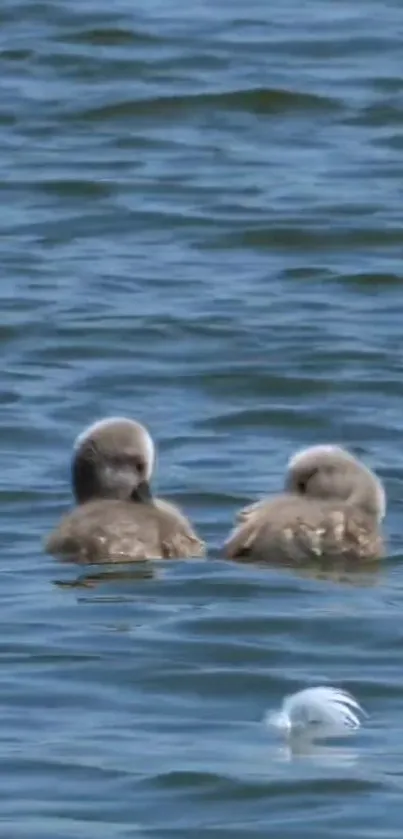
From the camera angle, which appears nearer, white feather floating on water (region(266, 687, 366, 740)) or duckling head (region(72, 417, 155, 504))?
white feather floating on water (region(266, 687, 366, 740))

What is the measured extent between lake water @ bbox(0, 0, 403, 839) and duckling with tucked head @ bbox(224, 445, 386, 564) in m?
0.17

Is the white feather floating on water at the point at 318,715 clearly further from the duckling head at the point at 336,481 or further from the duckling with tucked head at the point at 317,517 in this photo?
the duckling head at the point at 336,481

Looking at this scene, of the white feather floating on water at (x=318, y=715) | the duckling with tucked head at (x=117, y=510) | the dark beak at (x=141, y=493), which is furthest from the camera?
the dark beak at (x=141, y=493)

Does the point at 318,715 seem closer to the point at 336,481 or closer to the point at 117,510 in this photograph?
the point at 117,510

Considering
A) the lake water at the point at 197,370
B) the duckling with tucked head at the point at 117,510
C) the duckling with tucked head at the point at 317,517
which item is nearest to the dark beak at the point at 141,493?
the duckling with tucked head at the point at 117,510

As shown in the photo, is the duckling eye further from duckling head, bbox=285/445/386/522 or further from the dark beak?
Answer: duckling head, bbox=285/445/386/522

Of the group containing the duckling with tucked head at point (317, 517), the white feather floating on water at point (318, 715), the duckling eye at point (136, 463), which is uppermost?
the duckling eye at point (136, 463)

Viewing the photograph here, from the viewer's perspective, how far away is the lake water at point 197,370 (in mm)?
8547

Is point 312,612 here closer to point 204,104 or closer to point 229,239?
point 229,239

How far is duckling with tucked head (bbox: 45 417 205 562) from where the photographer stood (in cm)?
1097

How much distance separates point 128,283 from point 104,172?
288cm

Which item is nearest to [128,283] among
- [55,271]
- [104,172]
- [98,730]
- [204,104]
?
[55,271]

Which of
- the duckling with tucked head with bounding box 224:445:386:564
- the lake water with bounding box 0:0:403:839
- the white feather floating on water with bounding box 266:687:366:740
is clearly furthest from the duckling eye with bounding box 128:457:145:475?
the white feather floating on water with bounding box 266:687:366:740

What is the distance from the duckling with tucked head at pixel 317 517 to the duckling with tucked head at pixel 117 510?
235mm
